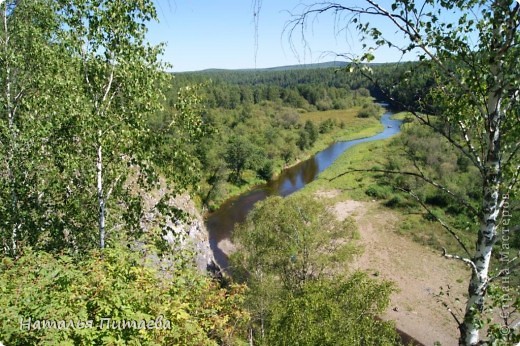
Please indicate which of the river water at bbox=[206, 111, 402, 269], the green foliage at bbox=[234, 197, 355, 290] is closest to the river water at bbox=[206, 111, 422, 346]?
the river water at bbox=[206, 111, 402, 269]

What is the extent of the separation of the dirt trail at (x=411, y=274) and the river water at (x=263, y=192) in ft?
34.2

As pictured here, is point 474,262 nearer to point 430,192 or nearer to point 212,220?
point 212,220

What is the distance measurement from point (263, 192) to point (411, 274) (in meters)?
23.5

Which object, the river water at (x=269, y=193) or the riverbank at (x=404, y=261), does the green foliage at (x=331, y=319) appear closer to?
the riverbank at (x=404, y=261)

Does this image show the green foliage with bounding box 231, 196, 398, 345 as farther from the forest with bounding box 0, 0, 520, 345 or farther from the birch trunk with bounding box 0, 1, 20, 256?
the birch trunk with bounding box 0, 1, 20, 256

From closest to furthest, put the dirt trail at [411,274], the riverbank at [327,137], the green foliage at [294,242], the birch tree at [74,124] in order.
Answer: the birch tree at [74,124] → the green foliage at [294,242] → the dirt trail at [411,274] → the riverbank at [327,137]

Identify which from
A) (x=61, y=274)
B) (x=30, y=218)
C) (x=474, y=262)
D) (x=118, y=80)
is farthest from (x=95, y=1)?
(x=474, y=262)

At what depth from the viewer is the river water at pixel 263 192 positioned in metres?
34.7

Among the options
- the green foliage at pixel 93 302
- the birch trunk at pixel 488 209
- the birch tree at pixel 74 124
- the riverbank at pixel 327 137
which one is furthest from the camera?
the riverbank at pixel 327 137

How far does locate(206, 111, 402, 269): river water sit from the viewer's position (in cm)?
3472

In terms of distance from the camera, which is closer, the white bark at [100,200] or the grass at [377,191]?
the white bark at [100,200]

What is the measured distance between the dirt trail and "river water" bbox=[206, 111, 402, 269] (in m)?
10.4

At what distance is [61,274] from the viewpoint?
4586mm

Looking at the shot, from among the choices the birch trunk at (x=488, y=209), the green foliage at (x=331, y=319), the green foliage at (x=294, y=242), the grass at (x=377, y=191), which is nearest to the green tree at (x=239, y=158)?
the grass at (x=377, y=191)
